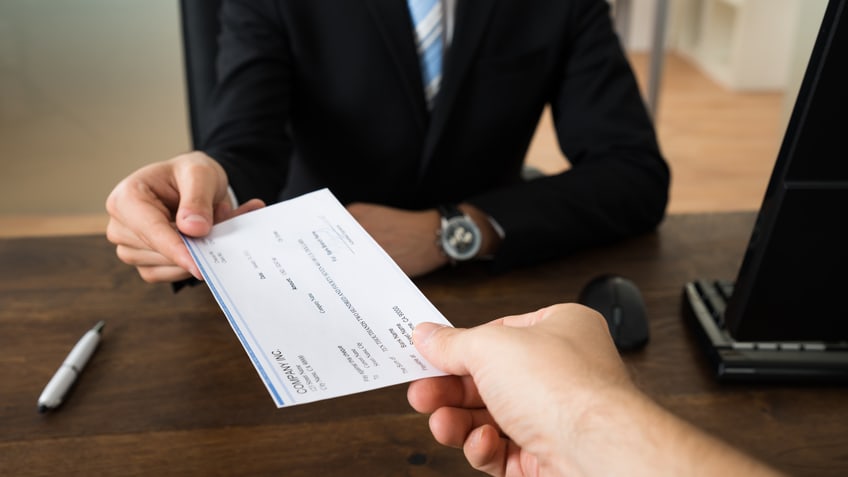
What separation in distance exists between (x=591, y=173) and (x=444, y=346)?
2.28 feet

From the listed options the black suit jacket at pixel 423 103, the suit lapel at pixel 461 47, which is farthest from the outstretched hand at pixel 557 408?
the suit lapel at pixel 461 47

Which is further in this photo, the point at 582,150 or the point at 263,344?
the point at 582,150

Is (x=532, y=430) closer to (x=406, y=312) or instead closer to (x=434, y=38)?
(x=406, y=312)

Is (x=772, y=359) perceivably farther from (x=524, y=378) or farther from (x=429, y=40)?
(x=429, y=40)

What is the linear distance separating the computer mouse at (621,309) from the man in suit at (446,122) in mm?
171

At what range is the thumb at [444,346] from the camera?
49 centimetres

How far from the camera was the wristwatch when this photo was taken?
3.05 ft

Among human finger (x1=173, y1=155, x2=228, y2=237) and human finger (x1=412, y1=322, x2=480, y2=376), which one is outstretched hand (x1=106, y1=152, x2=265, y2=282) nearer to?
human finger (x1=173, y1=155, x2=228, y2=237)

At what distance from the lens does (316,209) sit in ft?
2.26

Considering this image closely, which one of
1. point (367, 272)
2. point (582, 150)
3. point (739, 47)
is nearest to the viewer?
point (367, 272)

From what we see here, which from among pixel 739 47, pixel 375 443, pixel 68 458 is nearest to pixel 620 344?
pixel 375 443

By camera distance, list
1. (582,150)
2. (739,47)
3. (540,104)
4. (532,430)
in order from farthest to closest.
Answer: (739,47) → (540,104) → (582,150) → (532,430)

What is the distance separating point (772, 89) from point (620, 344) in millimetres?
3717

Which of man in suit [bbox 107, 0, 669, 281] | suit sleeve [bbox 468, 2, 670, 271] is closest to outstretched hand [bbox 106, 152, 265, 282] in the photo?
man in suit [bbox 107, 0, 669, 281]
